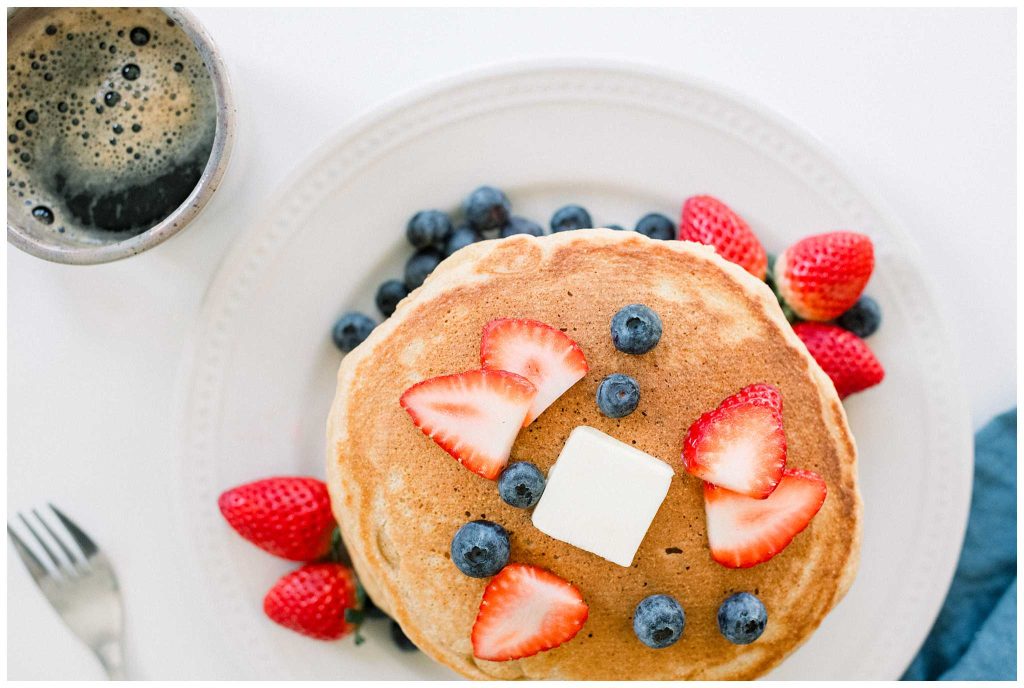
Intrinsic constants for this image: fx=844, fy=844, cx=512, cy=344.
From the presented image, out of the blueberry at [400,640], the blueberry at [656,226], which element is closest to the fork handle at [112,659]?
the blueberry at [400,640]

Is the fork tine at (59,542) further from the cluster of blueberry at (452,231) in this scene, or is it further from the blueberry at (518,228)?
the blueberry at (518,228)

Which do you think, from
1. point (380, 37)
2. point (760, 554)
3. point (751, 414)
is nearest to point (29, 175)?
point (380, 37)

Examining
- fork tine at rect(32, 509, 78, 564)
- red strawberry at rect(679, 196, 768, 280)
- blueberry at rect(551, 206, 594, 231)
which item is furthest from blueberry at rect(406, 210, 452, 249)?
fork tine at rect(32, 509, 78, 564)

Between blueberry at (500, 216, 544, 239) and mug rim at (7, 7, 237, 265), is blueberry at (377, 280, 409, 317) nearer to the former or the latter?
blueberry at (500, 216, 544, 239)

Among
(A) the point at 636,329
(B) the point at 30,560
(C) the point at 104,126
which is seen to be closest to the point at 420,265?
(A) the point at 636,329

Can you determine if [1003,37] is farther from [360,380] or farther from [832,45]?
[360,380]
